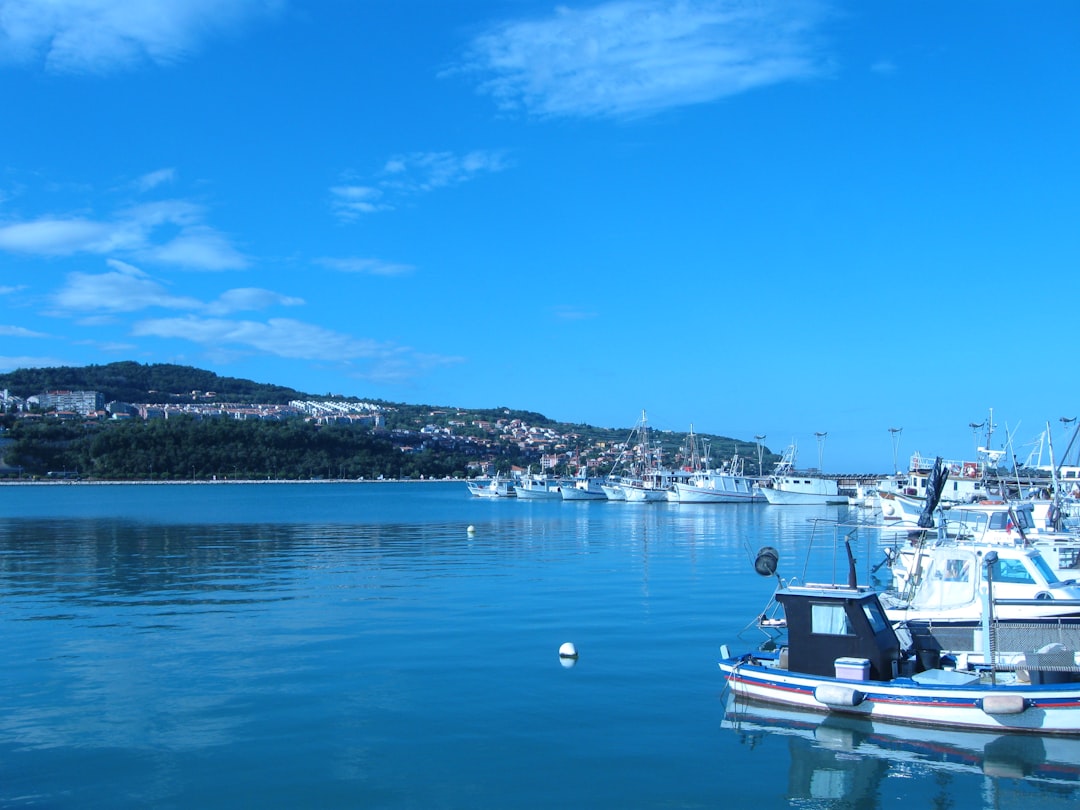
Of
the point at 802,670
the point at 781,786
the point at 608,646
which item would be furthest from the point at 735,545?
the point at 781,786

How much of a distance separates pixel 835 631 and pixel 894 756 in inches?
87.1

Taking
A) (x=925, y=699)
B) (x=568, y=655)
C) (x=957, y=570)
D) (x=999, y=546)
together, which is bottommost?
(x=568, y=655)

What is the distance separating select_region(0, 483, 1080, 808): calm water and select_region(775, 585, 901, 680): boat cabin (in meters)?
1.07

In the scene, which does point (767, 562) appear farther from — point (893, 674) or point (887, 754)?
point (887, 754)

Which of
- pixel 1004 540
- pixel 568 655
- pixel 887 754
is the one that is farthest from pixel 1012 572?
pixel 568 655

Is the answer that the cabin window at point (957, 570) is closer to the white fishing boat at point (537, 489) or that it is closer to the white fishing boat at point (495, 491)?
the white fishing boat at point (537, 489)

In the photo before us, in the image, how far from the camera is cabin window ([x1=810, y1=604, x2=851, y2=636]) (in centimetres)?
1517

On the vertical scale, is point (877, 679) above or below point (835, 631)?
below

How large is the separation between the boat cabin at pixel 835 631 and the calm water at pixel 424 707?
107 centimetres

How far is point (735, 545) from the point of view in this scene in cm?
4719

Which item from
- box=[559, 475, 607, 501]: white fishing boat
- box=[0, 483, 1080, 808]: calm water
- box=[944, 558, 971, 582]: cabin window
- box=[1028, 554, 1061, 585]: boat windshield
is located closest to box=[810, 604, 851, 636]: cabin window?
box=[0, 483, 1080, 808]: calm water

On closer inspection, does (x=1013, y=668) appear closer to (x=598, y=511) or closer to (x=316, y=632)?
Answer: (x=316, y=632)

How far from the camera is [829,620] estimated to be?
50.1 ft

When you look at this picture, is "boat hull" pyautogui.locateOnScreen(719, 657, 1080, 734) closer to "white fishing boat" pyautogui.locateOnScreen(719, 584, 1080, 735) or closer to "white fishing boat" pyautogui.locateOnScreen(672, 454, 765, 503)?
"white fishing boat" pyautogui.locateOnScreen(719, 584, 1080, 735)
